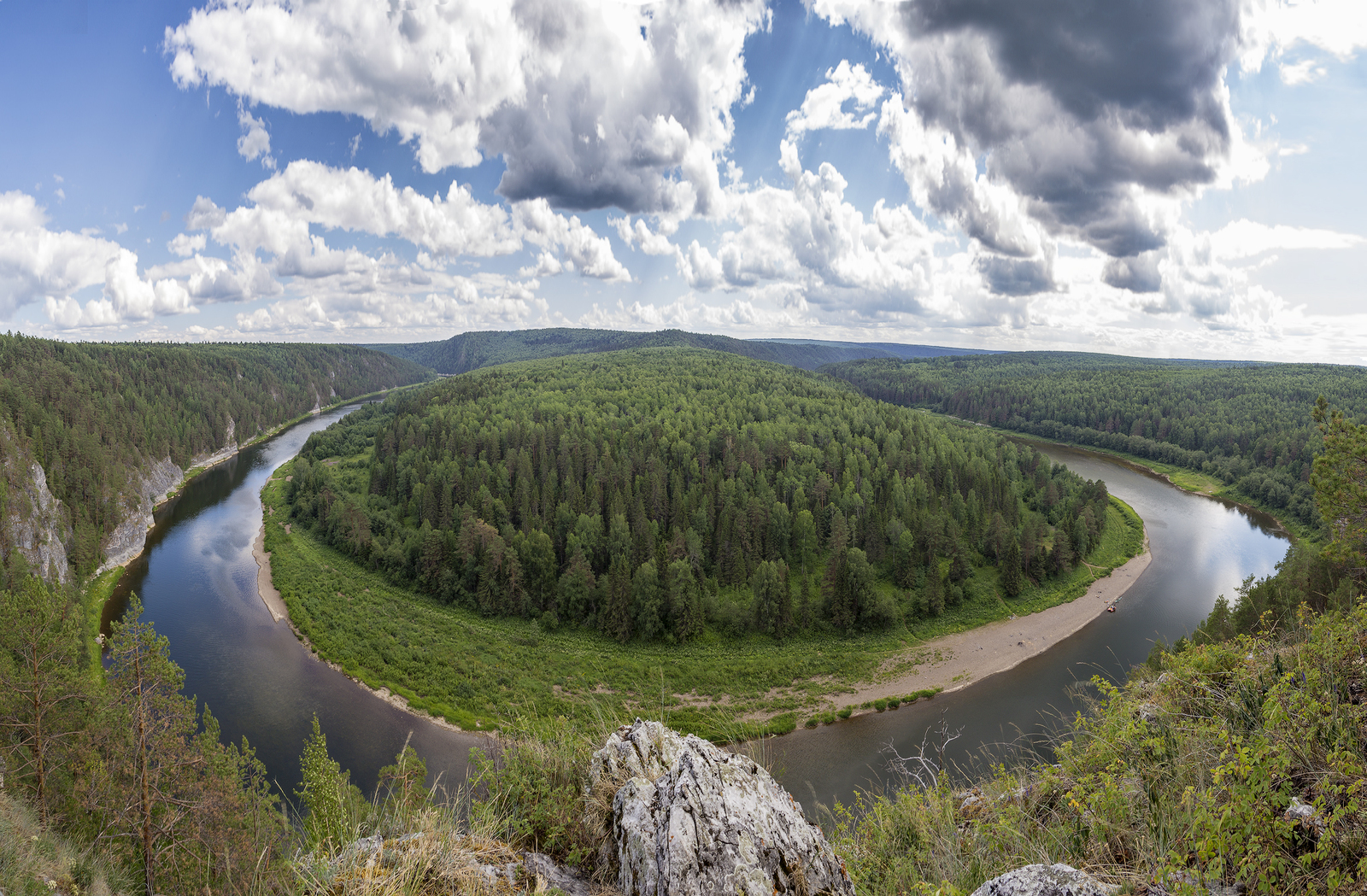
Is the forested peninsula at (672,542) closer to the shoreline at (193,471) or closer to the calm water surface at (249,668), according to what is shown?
the calm water surface at (249,668)

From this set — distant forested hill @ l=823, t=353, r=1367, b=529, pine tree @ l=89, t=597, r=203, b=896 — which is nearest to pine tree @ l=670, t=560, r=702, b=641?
pine tree @ l=89, t=597, r=203, b=896

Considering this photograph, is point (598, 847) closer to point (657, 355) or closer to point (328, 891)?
point (328, 891)

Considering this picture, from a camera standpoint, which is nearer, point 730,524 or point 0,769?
point 0,769

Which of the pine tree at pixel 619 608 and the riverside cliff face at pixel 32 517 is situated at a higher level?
the riverside cliff face at pixel 32 517

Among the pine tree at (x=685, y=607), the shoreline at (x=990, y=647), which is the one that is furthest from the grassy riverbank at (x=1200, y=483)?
the pine tree at (x=685, y=607)

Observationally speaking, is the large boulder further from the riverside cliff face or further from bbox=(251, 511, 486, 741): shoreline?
the riverside cliff face

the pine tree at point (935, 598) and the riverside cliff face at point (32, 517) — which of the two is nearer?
the pine tree at point (935, 598)

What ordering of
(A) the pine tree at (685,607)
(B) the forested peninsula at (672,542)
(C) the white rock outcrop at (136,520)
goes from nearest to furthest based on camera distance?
(B) the forested peninsula at (672,542) → (A) the pine tree at (685,607) → (C) the white rock outcrop at (136,520)

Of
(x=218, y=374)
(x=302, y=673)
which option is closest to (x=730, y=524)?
(x=302, y=673)
